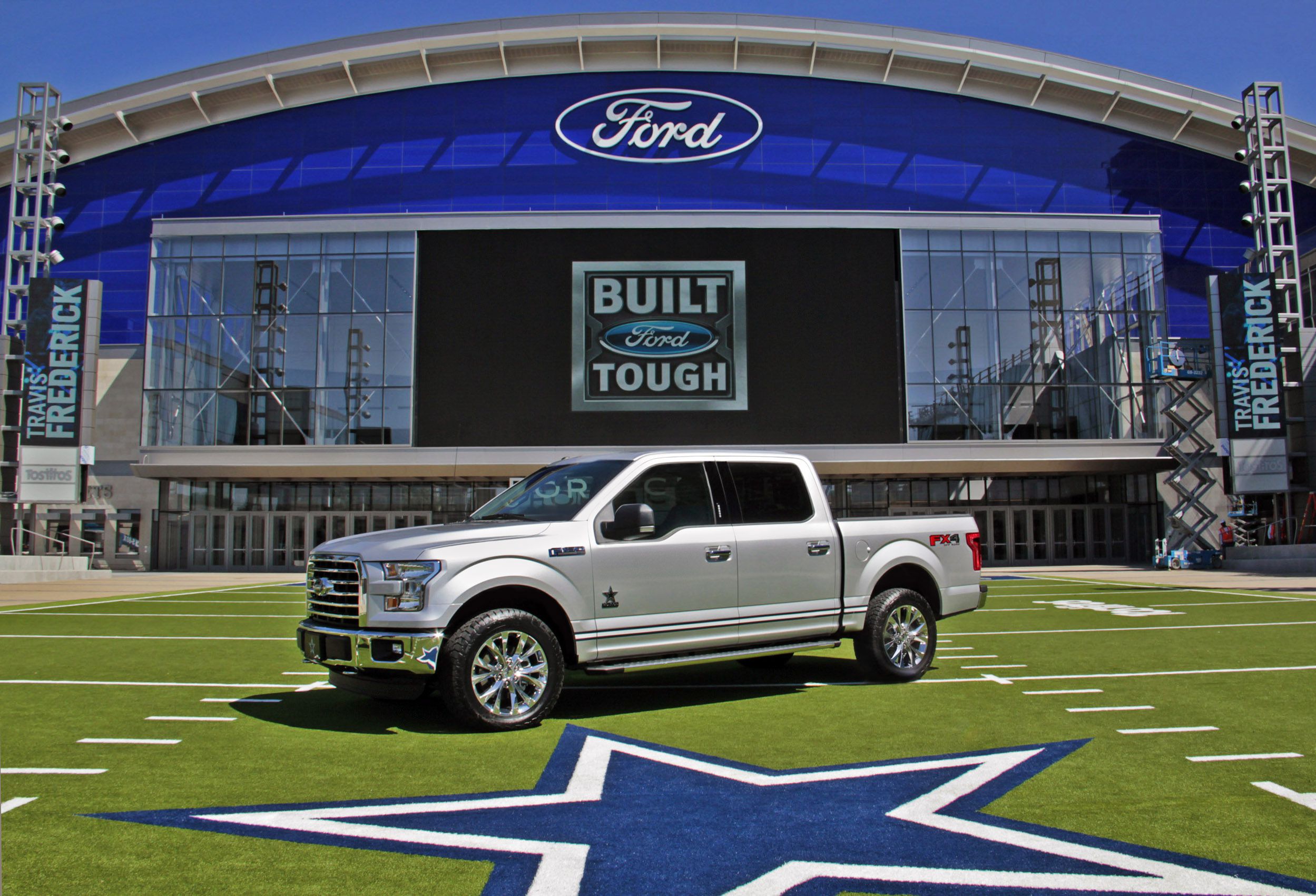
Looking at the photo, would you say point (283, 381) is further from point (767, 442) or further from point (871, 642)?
point (871, 642)

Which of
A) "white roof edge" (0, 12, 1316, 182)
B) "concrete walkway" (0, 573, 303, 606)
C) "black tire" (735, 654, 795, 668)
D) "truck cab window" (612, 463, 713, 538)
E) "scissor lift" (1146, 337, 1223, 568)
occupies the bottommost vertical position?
"concrete walkway" (0, 573, 303, 606)

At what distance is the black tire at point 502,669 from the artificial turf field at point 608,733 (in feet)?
0.52

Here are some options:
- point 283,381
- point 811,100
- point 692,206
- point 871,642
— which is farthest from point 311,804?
point 811,100

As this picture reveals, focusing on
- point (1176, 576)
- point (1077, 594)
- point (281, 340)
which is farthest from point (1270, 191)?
point (281, 340)

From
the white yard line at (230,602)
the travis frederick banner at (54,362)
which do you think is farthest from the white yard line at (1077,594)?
the travis frederick banner at (54,362)

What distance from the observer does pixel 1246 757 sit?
589 cm

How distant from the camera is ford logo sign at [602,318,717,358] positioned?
35781mm

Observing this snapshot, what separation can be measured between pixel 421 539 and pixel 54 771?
8.39ft

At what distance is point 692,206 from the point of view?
42.7 m

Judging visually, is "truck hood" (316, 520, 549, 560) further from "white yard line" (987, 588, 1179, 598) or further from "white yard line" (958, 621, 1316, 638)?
"white yard line" (987, 588, 1179, 598)

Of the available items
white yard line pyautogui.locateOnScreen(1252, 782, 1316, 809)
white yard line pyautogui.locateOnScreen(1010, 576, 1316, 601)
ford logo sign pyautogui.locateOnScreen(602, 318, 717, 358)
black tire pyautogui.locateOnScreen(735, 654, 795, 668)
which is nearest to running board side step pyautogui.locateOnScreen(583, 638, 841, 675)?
black tire pyautogui.locateOnScreen(735, 654, 795, 668)

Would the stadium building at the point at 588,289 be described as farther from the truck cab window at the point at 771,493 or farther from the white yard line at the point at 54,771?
the white yard line at the point at 54,771

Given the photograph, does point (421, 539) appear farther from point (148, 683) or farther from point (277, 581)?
point (277, 581)

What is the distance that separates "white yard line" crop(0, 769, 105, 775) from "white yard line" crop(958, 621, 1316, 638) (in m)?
9.96
